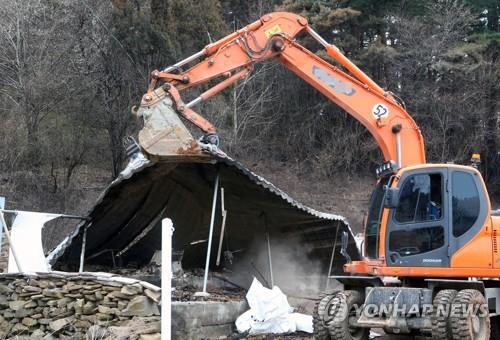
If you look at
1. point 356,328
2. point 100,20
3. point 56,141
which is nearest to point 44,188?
point 56,141

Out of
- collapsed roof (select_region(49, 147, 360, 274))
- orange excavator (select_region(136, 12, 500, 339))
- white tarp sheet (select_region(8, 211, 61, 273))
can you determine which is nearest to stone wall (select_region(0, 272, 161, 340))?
white tarp sheet (select_region(8, 211, 61, 273))

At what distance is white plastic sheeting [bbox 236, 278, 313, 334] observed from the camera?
29.9 feet

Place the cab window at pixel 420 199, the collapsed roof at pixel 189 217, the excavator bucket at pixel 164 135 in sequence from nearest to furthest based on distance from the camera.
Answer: the cab window at pixel 420 199 → the excavator bucket at pixel 164 135 → the collapsed roof at pixel 189 217

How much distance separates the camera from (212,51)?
9992 millimetres

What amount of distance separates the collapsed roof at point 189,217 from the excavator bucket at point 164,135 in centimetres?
27

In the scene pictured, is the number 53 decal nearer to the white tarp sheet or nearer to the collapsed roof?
the collapsed roof

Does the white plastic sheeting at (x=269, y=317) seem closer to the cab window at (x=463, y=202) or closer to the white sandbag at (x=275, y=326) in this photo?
the white sandbag at (x=275, y=326)

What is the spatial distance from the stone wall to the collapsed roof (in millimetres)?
1551

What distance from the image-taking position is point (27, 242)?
9492 millimetres

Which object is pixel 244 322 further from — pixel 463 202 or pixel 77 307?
pixel 463 202

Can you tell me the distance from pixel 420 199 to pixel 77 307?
4.61 m

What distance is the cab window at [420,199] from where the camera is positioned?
7.61m

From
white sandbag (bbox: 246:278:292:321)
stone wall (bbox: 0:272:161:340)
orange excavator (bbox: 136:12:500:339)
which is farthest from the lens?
white sandbag (bbox: 246:278:292:321)

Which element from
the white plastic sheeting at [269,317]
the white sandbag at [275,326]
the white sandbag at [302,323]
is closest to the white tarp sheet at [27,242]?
the white plastic sheeting at [269,317]
